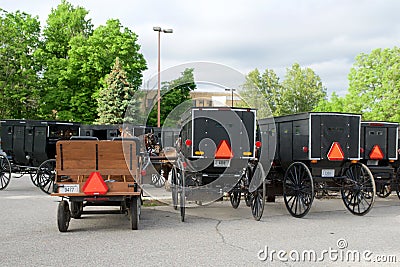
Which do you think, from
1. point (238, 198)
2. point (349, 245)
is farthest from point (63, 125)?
point (349, 245)

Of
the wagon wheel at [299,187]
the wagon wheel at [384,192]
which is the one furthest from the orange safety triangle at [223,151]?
the wagon wheel at [384,192]

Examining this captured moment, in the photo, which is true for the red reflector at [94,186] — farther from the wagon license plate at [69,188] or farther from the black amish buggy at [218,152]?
the black amish buggy at [218,152]

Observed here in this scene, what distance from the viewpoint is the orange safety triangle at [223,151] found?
1045 cm

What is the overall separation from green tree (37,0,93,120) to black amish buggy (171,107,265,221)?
29.0 meters

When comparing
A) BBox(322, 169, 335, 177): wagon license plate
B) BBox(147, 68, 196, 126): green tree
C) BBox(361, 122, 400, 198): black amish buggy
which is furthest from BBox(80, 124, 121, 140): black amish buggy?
BBox(322, 169, 335, 177): wagon license plate

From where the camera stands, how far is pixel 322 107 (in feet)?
155

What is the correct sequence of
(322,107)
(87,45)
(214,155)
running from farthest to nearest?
(322,107) → (87,45) → (214,155)

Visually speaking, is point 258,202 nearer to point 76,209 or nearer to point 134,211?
point 134,211

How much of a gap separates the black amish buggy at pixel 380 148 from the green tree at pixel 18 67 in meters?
28.9

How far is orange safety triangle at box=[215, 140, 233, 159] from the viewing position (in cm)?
1045

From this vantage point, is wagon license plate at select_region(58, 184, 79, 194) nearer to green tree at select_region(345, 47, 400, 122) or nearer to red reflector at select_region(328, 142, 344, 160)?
red reflector at select_region(328, 142, 344, 160)

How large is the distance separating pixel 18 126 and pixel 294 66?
46.7 m

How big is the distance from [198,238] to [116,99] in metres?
32.5

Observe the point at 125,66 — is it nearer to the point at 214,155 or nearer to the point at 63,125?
the point at 63,125
